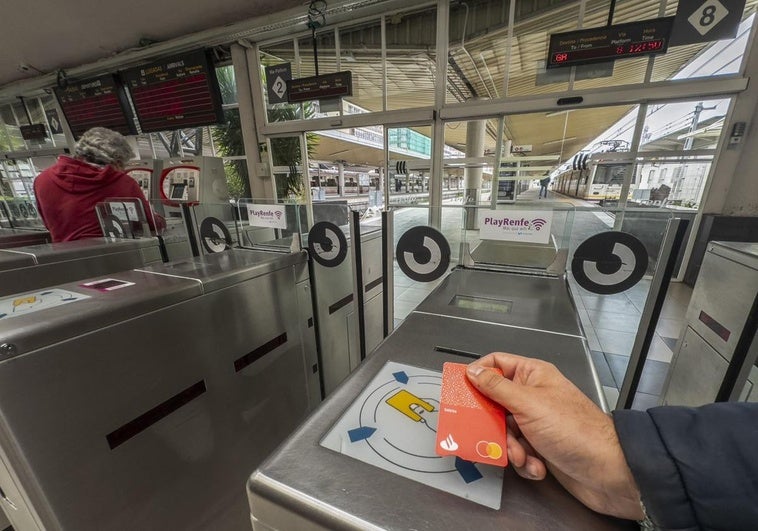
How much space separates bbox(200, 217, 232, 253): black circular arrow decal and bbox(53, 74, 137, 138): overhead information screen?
367 cm

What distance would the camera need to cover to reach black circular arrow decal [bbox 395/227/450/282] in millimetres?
1382

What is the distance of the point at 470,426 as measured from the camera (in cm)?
46

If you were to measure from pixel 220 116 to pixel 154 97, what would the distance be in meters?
1.02

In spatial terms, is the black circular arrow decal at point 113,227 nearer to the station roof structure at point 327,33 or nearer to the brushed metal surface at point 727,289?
the station roof structure at point 327,33

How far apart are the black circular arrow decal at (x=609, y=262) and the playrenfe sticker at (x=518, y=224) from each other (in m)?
0.18

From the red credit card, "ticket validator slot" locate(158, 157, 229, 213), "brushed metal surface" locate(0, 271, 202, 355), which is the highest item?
"ticket validator slot" locate(158, 157, 229, 213)

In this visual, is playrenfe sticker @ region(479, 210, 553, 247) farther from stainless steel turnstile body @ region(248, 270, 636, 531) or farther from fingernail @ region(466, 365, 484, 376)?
fingernail @ region(466, 365, 484, 376)

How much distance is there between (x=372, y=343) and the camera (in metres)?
2.18

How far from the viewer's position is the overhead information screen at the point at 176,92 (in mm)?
3553

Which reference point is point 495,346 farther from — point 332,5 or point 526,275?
point 332,5

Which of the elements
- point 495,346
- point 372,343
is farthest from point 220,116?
point 495,346

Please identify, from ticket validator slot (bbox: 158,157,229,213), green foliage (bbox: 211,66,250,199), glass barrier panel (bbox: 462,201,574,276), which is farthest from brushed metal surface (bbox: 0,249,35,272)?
green foliage (bbox: 211,66,250,199)

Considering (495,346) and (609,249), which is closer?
(495,346)

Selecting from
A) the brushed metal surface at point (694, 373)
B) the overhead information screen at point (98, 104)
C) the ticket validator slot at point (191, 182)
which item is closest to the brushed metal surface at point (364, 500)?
the brushed metal surface at point (694, 373)
